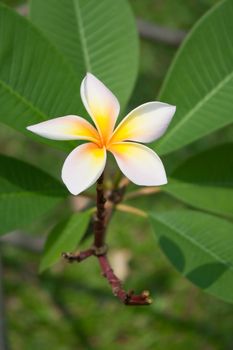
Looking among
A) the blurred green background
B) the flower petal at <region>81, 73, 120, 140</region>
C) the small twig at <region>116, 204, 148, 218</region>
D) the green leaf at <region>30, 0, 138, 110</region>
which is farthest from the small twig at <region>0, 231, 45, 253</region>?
the flower petal at <region>81, 73, 120, 140</region>

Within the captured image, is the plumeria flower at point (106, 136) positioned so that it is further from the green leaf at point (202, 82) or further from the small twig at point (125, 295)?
the green leaf at point (202, 82)

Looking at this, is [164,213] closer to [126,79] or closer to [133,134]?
[126,79]

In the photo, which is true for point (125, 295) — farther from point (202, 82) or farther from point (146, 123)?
point (202, 82)

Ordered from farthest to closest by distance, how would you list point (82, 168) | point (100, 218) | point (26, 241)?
point (26, 241)
point (100, 218)
point (82, 168)

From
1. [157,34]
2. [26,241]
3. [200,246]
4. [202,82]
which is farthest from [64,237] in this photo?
[157,34]

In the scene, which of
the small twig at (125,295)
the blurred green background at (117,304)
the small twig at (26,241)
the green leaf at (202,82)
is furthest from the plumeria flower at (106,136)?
the blurred green background at (117,304)

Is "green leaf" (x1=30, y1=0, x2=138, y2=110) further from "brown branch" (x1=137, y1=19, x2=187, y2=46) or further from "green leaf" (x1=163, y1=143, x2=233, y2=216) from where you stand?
"brown branch" (x1=137, y1=19, x2=187, y2=46)
